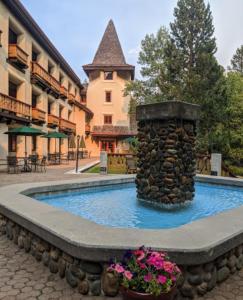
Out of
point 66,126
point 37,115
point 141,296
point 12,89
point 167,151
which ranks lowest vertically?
point 141,296

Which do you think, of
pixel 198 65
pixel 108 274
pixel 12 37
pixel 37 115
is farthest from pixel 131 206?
pixel 198 65

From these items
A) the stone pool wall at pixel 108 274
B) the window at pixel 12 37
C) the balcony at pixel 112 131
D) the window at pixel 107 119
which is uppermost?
the window at pixel 12 37

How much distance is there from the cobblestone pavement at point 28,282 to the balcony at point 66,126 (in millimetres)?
28309

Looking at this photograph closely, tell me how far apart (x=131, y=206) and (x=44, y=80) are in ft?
69.1

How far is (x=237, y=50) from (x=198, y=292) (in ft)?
179

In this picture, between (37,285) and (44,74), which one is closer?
(37,285)

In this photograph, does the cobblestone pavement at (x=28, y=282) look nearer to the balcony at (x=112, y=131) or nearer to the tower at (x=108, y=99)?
the balcony at (x=112, y=131)

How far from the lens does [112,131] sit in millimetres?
40219

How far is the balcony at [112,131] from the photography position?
39.7 metres

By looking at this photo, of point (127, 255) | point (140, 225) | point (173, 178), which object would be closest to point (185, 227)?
point (127, 255)

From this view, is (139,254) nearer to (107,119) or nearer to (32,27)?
(32,27)

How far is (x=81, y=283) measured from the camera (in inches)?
144

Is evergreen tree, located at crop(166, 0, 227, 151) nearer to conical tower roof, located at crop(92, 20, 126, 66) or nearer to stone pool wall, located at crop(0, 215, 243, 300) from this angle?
conical tower roof, located at crop(92, 20, 126, 66)

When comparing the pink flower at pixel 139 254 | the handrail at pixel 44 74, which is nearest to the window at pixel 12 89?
the handrail at pixel 44 74
